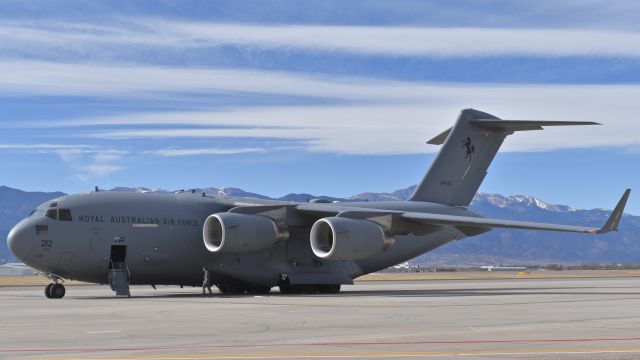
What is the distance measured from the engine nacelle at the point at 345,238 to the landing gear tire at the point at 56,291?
8.67 metres

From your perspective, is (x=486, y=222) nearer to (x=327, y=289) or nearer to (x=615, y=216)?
Result: (x=615, y=216)

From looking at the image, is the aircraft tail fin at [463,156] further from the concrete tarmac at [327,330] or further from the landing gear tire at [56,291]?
the landing gear tire at [56,291]

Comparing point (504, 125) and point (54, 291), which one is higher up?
point (504, 125)

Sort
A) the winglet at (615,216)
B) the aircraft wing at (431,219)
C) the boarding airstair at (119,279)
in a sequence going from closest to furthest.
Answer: the boarding airstair at (119,279) → the winglet at (615,216) → the aircraft wing at (431,219)

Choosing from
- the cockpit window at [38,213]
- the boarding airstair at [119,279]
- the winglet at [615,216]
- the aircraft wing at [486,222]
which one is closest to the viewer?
the cockpit window at [38,213]

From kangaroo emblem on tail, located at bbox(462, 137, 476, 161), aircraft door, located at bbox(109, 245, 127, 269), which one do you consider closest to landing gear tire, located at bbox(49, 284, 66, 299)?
aircraft door, located at bbox(109, 245, 127, 269)

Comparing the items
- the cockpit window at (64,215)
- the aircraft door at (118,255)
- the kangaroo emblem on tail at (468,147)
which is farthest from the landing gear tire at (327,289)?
the cockpit window at (64,215)

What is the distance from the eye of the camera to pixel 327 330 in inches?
696

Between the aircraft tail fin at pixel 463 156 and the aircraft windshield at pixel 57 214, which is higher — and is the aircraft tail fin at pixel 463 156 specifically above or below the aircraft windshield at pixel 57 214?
above

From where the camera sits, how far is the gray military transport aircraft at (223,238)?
3262cm

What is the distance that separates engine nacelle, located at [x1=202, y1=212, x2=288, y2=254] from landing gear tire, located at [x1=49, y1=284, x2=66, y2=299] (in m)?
5.06

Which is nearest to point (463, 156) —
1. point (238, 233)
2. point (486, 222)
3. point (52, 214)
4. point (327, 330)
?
point (486, 222)

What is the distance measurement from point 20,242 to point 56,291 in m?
2.13

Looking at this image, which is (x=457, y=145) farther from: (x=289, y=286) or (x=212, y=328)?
(x=212, y=328)
